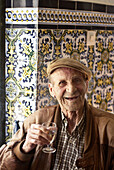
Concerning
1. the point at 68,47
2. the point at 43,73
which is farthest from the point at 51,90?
the point at 68,47

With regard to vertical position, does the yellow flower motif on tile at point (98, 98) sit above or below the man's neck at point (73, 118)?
above

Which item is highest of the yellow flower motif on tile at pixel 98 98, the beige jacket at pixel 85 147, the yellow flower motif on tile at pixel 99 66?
the yellow flower motif on tile at pixel 99 66

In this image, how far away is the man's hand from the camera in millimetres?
1072

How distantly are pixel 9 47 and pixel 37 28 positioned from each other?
153mm

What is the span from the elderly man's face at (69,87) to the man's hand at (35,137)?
119 millimetres

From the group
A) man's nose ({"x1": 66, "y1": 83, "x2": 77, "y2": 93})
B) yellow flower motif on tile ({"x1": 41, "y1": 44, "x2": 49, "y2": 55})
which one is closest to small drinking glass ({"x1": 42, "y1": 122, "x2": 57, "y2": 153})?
man's nose ({"x1": 66, "y1": 83, "x2": 77, "y2": 93})

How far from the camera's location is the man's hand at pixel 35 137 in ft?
3.52

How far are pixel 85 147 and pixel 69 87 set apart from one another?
23 centimetres

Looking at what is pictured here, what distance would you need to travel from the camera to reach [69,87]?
1.06 meters

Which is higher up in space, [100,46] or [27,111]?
[100,46]

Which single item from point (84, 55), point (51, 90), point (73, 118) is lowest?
point (73, 118)

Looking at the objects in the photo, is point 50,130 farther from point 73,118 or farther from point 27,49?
point 27,49

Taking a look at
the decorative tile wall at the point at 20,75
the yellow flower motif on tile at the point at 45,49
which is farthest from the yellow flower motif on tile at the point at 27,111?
the yellow flower motif on tile at the point at 45,49

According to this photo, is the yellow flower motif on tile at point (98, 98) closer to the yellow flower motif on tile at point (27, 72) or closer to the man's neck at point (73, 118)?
the man's neck at point (73, 118)
